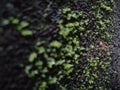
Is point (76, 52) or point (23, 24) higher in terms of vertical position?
point (23, 24)

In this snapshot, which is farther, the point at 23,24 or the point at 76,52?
the point at 76,52

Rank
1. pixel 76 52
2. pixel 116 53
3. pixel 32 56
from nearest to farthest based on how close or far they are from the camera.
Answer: pixel 32 56 < pixel 76 52 < pixel 116 53

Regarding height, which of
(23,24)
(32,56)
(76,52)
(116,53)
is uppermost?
(23,24)

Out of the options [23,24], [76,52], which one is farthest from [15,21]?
[76,52]

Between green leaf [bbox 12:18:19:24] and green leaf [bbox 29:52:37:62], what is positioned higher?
green leaf [bbox 12:18:19:24]

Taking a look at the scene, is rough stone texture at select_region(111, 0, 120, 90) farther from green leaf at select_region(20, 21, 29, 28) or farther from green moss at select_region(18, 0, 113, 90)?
green leaf at select_region(20, 21, 29, 28)

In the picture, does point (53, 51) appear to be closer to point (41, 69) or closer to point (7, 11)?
point (41, 69)

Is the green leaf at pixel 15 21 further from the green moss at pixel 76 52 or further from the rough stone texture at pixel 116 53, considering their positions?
the rough stone texture at pixel 116 53

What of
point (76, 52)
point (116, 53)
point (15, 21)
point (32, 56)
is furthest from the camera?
point (116, 53)

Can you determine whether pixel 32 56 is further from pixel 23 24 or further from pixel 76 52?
pixel 76 52

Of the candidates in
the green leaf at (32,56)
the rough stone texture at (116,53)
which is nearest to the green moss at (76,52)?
the green leaf at (32,56)

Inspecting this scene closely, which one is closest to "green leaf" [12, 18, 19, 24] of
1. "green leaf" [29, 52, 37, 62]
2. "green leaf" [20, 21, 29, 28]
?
"green leaf" [20, 21, 29, 28]
